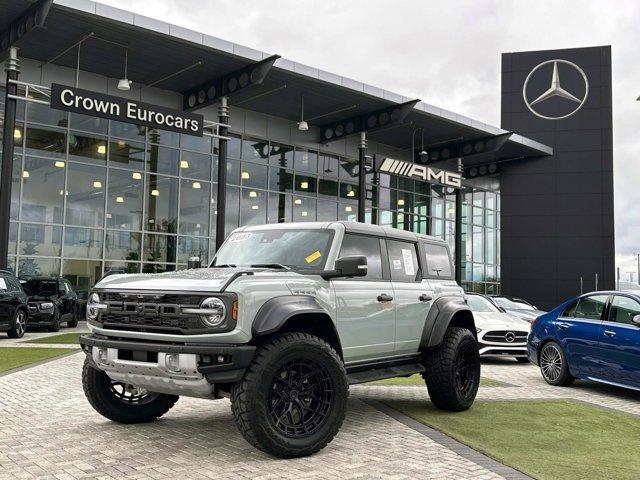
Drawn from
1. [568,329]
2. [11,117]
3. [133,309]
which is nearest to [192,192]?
[11,117]

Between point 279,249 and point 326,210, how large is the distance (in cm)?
2452

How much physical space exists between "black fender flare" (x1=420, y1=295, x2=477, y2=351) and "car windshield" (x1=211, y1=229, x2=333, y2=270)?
168 cm

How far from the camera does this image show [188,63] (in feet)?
74.2

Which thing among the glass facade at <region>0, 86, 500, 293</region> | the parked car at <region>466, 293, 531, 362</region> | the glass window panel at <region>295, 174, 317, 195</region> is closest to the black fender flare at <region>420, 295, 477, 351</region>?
the parked car at <region>466, 293, 531, 362</region>

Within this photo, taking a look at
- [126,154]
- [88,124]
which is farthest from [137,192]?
[88,124]

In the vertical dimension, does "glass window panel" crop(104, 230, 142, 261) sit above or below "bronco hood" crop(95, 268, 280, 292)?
above

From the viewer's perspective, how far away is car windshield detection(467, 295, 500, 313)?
1411 centimetres

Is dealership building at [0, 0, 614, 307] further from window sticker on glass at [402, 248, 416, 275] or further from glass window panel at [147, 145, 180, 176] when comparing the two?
window sticker on glass at [402, 248, 416, 275]

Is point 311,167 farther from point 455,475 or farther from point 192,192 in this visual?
point 455,475

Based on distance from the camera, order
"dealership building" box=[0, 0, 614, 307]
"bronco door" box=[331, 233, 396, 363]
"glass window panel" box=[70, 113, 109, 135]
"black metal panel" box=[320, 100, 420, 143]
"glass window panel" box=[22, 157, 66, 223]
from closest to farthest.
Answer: "bronco door" box=[331, 233, 396, 363] < "dealership building" box=[0, 0, 614, 307] < "glass window panel" box=[22, 157, 66, 223] < "glass window panel" box=[70, 113, 109, 135] < "black metal panel" box=[320, 100, 420, 143]

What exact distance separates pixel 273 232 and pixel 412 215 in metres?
29.3

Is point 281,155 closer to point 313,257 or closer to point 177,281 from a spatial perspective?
point 313,257

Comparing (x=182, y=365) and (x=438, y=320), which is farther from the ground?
Result: (x=438, y=320)

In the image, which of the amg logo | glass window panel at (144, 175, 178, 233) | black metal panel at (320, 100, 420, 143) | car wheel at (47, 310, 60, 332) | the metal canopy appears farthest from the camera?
the amg logo
